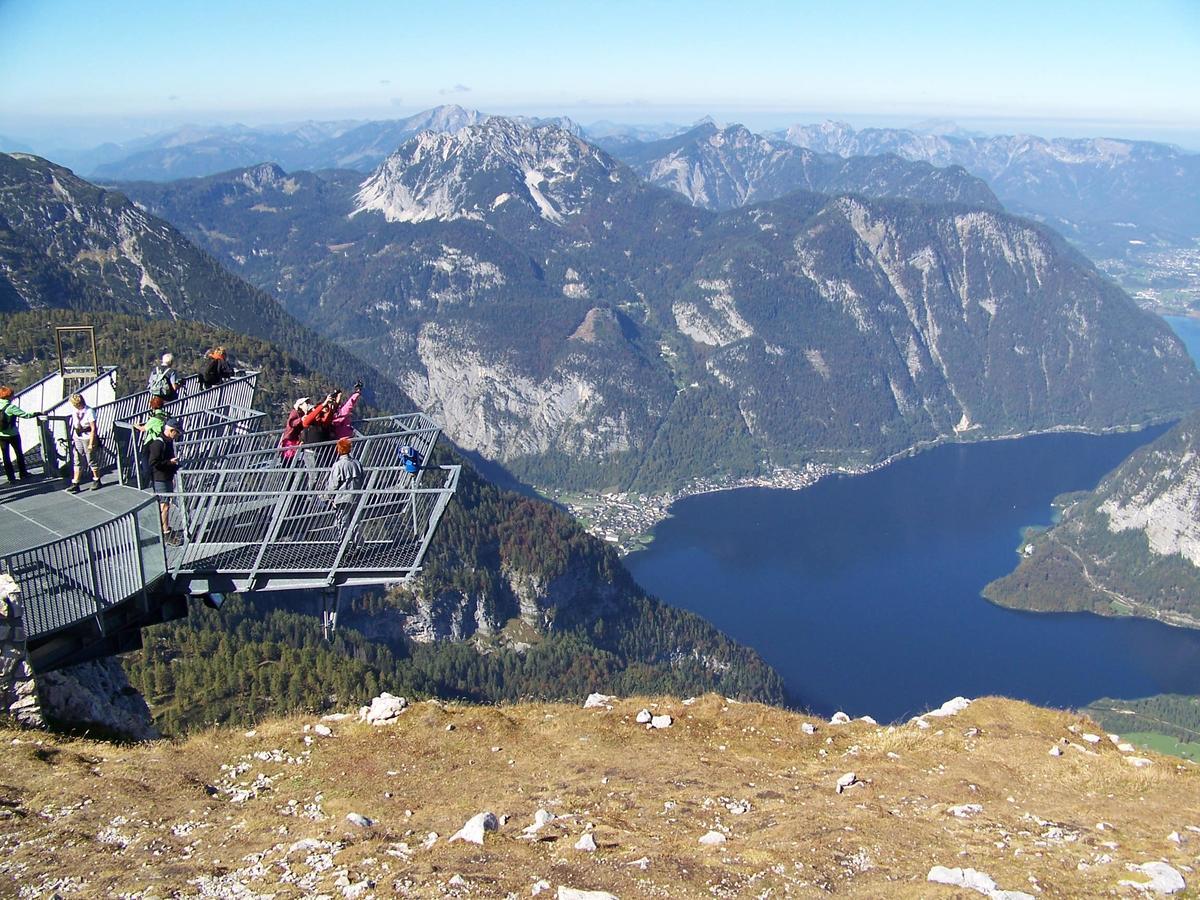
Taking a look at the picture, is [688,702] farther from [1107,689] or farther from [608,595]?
[1107,689]

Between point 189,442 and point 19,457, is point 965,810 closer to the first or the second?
point 189,442

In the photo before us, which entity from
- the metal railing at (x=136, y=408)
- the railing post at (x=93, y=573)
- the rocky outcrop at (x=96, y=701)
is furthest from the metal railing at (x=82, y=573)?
the metal railing at (x=136, y=408)

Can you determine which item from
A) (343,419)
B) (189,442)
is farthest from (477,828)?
(189,442)

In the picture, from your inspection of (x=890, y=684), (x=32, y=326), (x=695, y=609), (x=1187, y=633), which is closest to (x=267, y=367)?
(x=32, y=326)

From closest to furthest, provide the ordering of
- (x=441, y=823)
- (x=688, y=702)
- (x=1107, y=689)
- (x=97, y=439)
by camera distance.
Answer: (x=441, y=823)
(x=97, y=439)
(x=688, y=702)
(x=1107, y=689)

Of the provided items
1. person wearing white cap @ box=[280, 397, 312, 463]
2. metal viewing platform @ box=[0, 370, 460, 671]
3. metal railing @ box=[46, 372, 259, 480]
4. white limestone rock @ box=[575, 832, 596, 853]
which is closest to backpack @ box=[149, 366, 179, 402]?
metal railing @ box=[46, 372, 259, 480]

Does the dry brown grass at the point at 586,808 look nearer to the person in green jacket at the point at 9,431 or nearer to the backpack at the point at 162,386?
the person in green jacket at the point at 9,431

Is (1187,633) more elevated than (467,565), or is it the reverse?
(467,565)
